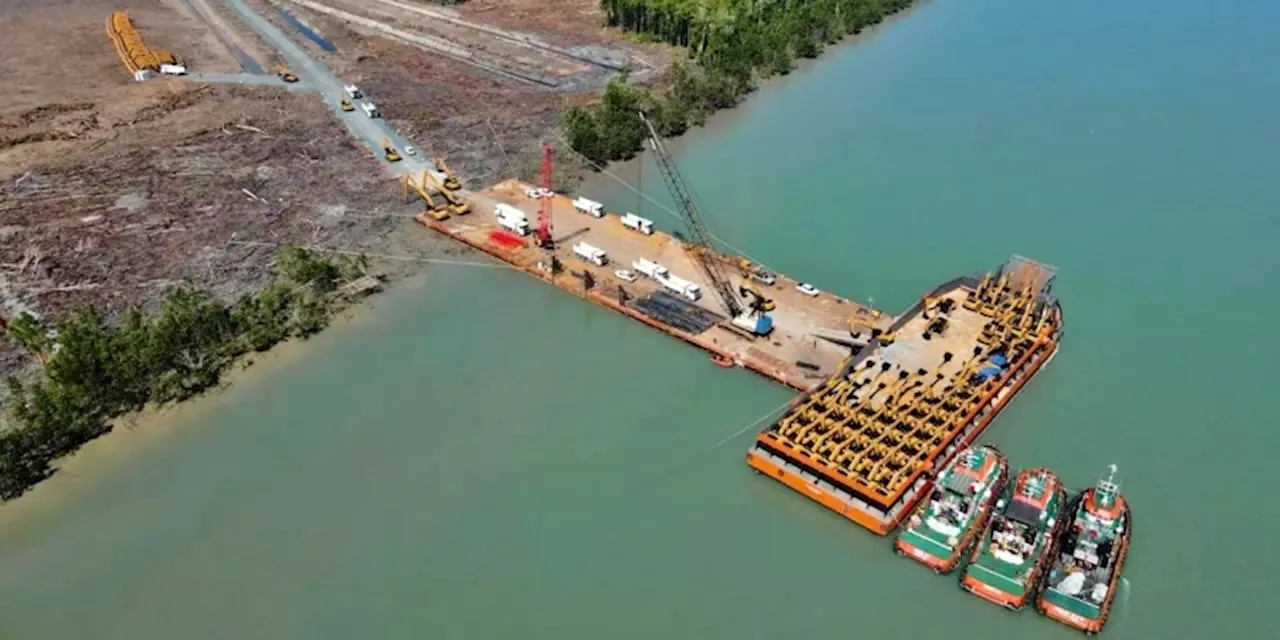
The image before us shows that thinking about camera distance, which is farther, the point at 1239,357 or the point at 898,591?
the point at 1239,357

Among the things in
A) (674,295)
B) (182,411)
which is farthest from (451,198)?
(182,411)

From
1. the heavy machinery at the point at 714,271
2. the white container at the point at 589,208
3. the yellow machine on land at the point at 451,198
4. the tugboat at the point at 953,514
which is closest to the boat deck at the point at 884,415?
the tugboat at the point at 953,514

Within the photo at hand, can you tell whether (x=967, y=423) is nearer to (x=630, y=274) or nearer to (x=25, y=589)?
(x=630, y=274)

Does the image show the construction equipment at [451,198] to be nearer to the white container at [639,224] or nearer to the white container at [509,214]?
the white container at [509,214]

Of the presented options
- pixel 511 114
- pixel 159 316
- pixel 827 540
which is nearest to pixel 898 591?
pixel 827 540

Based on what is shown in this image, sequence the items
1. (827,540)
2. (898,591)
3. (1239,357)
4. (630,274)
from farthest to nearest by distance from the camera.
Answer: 1. (630,274)
2. (1239,357)
3. (827,540)
4. (898,591)

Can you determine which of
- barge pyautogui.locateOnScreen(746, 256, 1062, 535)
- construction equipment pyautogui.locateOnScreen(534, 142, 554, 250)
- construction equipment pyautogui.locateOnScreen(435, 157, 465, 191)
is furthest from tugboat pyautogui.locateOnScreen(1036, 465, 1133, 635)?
construction equipment pyautogui.locateOnScreen(435, 157, 465, 191)
